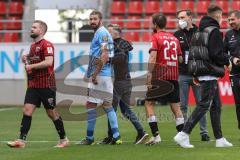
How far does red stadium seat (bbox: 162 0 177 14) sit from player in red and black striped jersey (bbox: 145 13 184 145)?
16328 mm

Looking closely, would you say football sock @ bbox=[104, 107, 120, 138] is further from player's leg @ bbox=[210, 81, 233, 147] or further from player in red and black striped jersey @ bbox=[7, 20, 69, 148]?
player's leg @ bbox=[210, 81, 233, 147]

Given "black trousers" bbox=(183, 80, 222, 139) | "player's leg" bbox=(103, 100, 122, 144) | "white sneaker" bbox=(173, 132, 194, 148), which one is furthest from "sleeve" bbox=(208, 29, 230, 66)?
"player's leg" bbox=(103, 100, 122, 144)

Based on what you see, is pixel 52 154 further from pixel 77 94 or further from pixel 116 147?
pixel 77 94

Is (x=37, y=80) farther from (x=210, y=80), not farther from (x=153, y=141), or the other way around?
(x=210, y=80)

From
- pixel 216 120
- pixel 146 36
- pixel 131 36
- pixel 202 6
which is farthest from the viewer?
pixel 202 6

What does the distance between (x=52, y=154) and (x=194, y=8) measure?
1837cm

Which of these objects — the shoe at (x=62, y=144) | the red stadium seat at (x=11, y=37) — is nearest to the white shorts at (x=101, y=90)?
the shoe at (x=62, y=144)

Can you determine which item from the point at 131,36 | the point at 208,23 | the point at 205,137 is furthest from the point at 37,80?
the point at 131,36

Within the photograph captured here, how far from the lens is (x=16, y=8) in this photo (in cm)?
3062

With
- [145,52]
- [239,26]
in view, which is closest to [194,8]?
[145,52]

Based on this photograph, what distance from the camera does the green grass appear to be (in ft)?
37.8

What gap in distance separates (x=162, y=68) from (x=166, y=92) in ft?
1.63

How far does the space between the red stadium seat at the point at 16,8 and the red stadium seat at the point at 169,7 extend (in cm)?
544

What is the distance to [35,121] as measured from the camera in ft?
62.8
